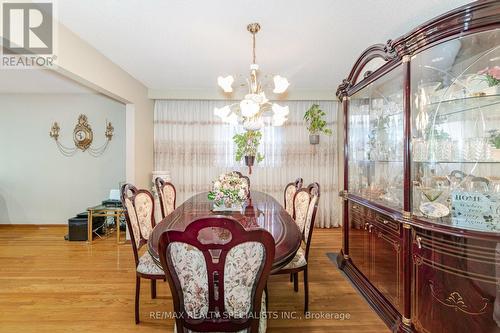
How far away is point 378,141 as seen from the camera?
2.42m

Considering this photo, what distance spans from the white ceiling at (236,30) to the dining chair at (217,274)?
1753 millimetres

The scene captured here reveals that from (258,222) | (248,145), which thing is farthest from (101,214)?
(258,222)

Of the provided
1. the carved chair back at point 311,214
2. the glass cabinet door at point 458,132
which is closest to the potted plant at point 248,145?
the carved chair back at point 311,214

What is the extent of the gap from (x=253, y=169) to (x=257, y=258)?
11.2ft

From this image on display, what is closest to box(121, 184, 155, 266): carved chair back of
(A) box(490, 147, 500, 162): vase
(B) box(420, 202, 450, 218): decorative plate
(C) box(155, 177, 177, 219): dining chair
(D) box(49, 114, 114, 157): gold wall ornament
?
(C) box(155, 177, 177, 219): dining chair

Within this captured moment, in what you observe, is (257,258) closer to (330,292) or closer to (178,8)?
(330,292)

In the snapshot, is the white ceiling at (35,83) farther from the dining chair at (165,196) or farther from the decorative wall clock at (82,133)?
the dining chair at (165,196)

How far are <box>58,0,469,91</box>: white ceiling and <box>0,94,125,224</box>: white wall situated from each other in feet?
6.15

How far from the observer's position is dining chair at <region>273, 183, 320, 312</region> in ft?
6.66

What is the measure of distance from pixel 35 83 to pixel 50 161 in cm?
144

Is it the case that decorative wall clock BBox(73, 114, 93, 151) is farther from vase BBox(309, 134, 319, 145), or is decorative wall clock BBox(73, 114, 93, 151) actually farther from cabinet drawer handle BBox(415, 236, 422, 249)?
cabinet drawer handle BBox(415, 236, 422, 249)

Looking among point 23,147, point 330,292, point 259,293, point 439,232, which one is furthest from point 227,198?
point 23,147

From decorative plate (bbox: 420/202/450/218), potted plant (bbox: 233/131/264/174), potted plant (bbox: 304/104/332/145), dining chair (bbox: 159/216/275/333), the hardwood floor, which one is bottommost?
the hardwood floor

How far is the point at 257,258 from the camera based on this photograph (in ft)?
3.97
